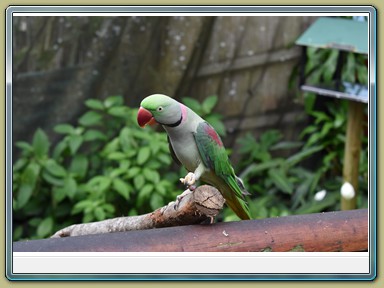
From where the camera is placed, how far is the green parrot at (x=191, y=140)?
1.96m

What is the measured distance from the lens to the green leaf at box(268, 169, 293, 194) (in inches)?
129

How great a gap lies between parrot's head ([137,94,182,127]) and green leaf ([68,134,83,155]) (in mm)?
1227

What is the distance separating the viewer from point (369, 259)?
216cm

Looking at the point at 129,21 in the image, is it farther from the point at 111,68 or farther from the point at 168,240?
the point at 168,240

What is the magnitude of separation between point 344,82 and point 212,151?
3.93 ft

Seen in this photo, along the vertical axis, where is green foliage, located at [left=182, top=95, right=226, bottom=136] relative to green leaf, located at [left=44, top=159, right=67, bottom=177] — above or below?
above

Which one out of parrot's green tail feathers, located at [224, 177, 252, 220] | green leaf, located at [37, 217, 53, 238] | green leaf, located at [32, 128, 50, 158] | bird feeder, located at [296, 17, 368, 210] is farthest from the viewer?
green leaf, located at [32, 128, 50, 158]

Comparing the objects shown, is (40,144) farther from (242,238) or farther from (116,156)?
(242,238)

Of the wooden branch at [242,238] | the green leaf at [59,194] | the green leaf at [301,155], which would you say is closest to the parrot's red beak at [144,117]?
the wooden branch at [242,238]

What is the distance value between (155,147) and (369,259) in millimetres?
1192

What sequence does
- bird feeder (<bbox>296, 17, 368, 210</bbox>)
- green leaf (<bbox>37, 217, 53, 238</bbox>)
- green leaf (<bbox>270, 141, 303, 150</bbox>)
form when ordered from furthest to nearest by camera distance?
green leaf (<bbox>270, 141, 303, 150</bbox>) < green leaf (<bbox>37, 217, 53, 238</bbox>) < bird feeder (<bbox>296, 17, 368, 210</bbox>)

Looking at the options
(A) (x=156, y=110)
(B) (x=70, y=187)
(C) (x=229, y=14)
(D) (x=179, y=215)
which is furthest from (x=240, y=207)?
(B) (x=70, y=187)

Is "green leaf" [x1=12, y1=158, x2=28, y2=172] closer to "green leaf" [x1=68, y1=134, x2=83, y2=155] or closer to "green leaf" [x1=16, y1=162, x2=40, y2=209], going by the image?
"green leaf" [x1=16, y1=162, x2=40, y2=209]

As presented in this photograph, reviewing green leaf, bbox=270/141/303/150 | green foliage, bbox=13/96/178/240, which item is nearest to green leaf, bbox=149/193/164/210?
green foliage, bbox=13/96/178/240
